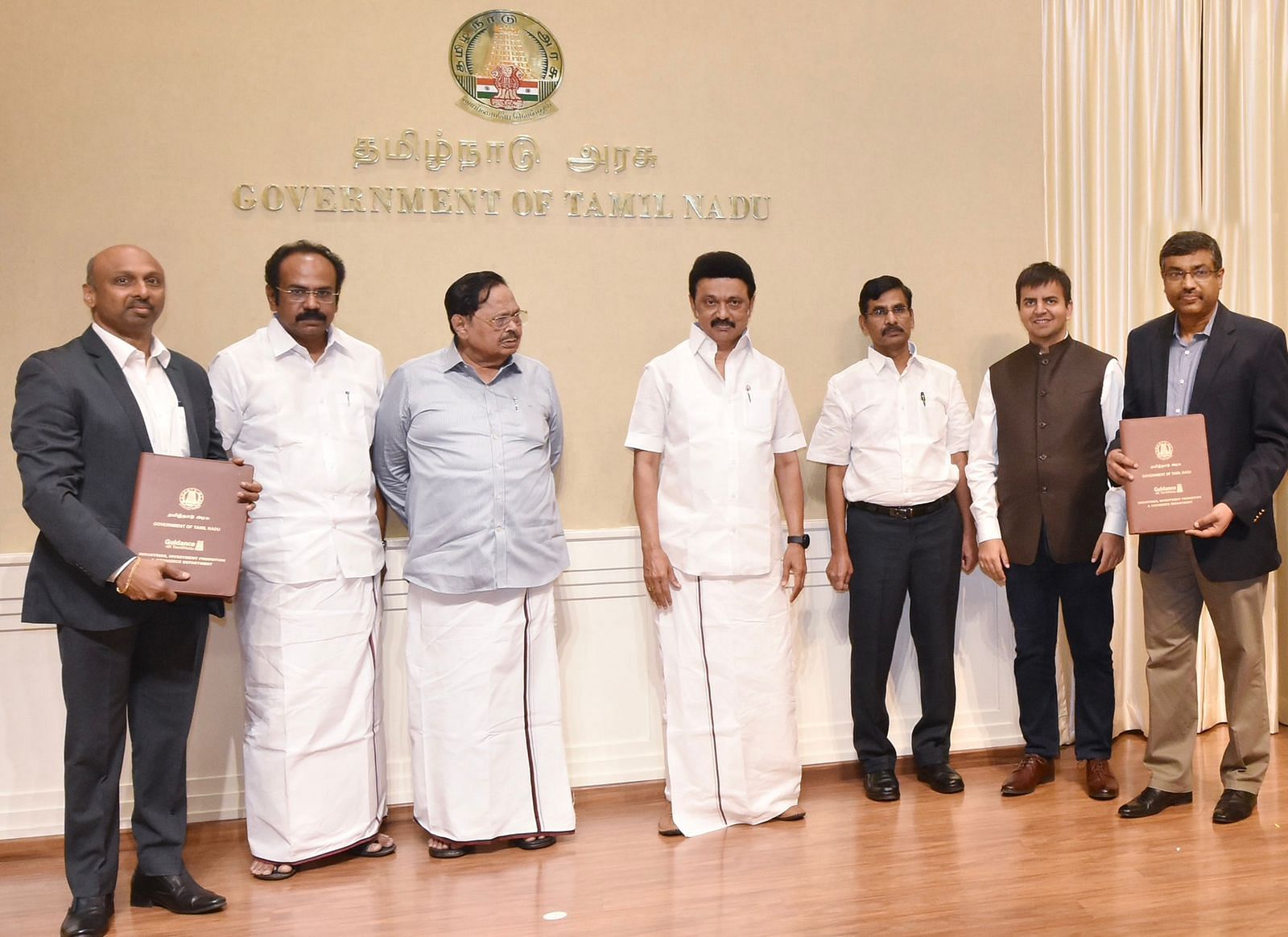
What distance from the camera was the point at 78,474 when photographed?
2.69 metres

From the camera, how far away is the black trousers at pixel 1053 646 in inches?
143

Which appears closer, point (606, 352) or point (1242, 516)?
point (1242, 516)

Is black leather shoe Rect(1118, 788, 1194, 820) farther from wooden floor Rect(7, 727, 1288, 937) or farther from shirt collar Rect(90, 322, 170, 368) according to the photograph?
shirt collar Rect(90, 322, 170, 368)

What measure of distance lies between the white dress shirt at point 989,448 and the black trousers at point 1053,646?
20cm

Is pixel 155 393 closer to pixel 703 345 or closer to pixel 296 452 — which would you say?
pixel 296 452

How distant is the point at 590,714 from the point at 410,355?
1469mm

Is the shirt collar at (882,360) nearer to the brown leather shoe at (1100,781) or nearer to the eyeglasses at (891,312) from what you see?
the eyeglasses at (891,312)

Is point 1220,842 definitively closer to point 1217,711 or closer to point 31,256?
point 1217,711

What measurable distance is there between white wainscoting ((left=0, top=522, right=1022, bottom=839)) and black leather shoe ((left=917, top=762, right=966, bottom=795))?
22 cm

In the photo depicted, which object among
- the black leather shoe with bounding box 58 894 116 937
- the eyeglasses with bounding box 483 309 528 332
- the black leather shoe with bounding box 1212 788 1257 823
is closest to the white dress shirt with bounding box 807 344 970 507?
the eyeglasses with bounding box 483 309 528 332

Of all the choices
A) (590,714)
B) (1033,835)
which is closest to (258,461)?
(590,714)

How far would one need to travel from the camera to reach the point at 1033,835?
3242 millimetres

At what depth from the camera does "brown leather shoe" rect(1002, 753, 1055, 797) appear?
363 centimetres

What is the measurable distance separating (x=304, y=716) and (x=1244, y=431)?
3.08 meters
